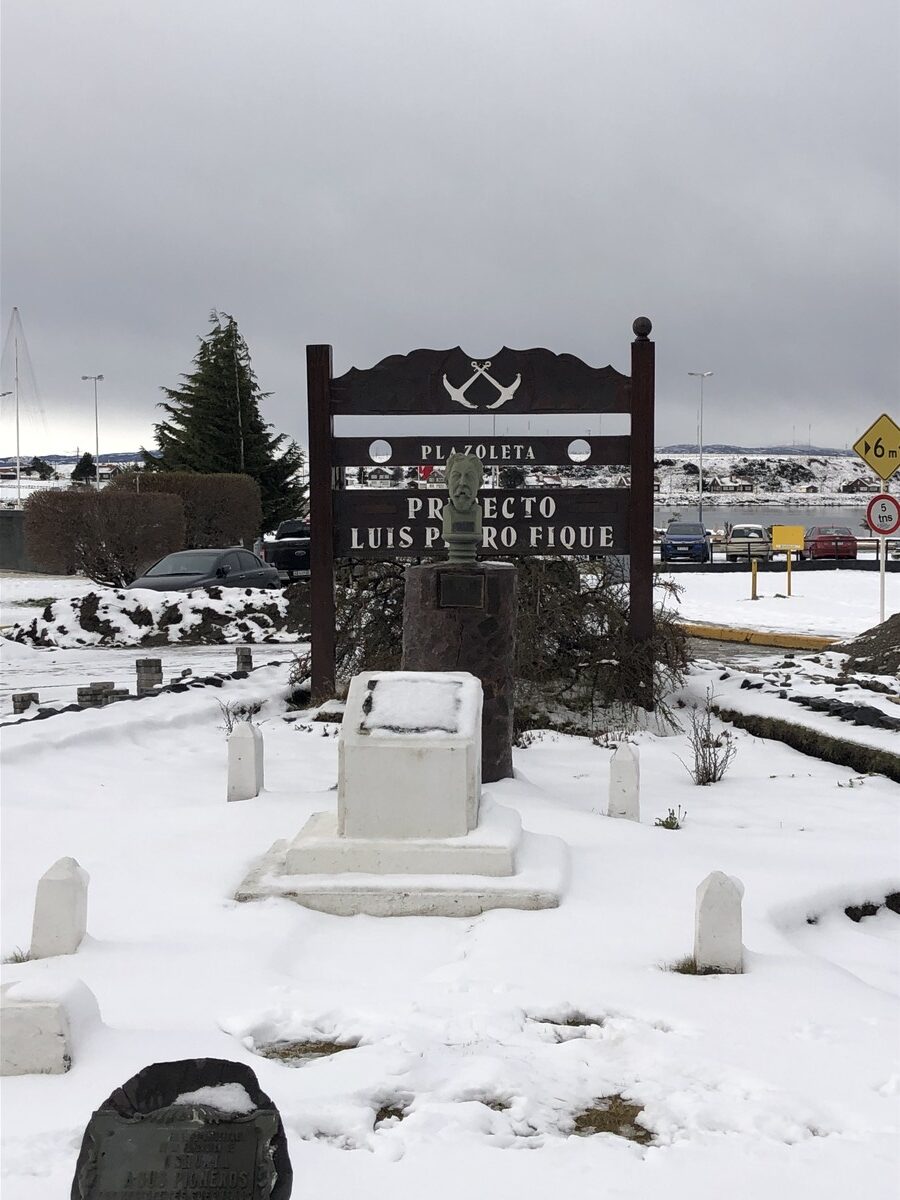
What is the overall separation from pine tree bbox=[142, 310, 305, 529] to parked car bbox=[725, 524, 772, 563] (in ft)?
48.6

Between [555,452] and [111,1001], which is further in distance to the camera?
[555,452]

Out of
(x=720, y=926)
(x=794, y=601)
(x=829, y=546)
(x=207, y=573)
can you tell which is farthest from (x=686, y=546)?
(x=720, y=926)

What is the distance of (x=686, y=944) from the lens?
4.86 m

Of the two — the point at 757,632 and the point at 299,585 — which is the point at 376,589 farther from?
the point at 757,632

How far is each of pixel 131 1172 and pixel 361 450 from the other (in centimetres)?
925

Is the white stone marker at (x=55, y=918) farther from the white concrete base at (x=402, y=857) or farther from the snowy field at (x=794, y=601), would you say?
the snowy field at (x=794, y=601)

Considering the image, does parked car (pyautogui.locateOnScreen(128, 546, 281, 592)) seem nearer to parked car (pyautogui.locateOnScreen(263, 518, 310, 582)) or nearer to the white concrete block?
parked car (pyautogui.locateOnScreen(263, 518, 310, 582))

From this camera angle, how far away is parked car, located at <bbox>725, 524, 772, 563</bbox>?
38250 mm

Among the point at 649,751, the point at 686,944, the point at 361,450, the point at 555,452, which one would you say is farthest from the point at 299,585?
the point at 686,944

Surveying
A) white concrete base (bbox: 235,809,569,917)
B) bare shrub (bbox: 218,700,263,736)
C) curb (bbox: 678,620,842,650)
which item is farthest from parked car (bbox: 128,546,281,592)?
white concrete base (bbox: 235,809,569,917)

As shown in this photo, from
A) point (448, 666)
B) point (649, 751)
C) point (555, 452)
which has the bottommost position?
point (649, 751)

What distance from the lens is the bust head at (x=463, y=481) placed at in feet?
26.9

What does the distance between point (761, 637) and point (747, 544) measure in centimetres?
2276

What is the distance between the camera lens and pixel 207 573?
20.4 m
